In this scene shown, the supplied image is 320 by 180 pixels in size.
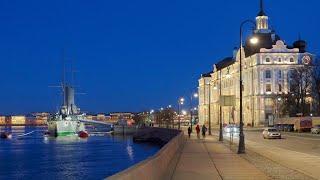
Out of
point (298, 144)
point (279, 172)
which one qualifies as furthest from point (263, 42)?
point (279, 172)

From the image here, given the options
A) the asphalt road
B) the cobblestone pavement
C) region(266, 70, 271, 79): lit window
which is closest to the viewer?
the cobblestone pavement

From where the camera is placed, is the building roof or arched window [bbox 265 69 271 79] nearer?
arched window [bbox 265 69 271 79]

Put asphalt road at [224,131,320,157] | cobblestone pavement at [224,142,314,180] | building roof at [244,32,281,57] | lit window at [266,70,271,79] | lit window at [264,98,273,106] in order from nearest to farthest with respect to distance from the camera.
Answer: cobblestone pavement at [224,142,314,180]
asphalt road at [224,131,320,157]
lit window at [264,98,273,106]
lit window at [266,70,271,79]
building roof at [244,32,281,57]

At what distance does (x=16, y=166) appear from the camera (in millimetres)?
67312

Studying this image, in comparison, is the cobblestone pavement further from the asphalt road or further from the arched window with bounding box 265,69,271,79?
the arched window with bounding box 265,69,271,79

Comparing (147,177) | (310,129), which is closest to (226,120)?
(310,129)

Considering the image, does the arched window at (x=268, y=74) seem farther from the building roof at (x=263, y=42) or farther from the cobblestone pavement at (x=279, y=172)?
the cobblestone pavement at (x=279, y=172)

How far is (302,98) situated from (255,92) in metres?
37.5

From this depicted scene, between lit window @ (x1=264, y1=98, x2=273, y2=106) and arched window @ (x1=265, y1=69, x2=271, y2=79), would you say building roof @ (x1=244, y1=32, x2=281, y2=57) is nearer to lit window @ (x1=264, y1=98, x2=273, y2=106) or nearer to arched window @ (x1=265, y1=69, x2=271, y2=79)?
arched window @ (x1=265, y1=69, x2=271, y2=79)

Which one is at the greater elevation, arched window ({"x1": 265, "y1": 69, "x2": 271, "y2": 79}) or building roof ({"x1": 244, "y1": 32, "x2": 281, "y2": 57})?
building roof ({"x1": 244, "y1": 32, "x2": 281, "y2": 57})

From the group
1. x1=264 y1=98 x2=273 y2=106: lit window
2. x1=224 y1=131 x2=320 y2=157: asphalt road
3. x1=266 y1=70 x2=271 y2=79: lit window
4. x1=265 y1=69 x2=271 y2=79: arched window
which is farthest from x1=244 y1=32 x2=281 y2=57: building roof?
x1=224 y1=131 x2=320 y2=157: asphalt road

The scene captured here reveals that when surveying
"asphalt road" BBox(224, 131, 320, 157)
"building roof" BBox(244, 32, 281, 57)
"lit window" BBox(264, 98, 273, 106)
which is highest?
"building roof" BBox(244, 32, 281, 57)

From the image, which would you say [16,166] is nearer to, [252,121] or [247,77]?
[252,121]

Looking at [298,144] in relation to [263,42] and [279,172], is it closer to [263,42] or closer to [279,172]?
[279,172]
